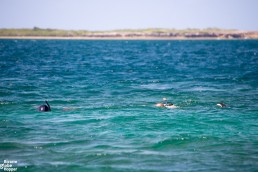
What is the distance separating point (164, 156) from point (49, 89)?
22258mm

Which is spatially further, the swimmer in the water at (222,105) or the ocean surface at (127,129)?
the swimmer in the water at (222,105)

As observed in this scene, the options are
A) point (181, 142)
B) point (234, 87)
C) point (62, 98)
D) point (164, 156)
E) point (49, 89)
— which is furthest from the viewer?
point (234, 87)

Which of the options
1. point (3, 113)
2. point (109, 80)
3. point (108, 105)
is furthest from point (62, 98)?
point (109, 80)

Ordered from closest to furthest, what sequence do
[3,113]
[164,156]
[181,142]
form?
[164,156], [181,142], [3,113]

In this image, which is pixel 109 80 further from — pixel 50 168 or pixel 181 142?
pixel 50 168

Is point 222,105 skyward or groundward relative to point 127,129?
groundward

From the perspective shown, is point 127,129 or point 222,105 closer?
point 127,129

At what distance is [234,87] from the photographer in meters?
A: 38.9

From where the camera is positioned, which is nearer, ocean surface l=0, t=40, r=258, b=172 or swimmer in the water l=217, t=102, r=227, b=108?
ocean surface l=0, t=40, r=258, b=172

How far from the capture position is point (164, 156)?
16.1 metres

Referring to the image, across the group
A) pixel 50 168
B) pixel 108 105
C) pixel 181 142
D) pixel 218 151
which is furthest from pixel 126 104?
pixel 50 168

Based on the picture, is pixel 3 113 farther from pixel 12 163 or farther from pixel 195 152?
pixel 195 152

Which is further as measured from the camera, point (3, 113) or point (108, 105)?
point (108, 105)

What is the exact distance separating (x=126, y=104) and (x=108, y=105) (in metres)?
1.42
